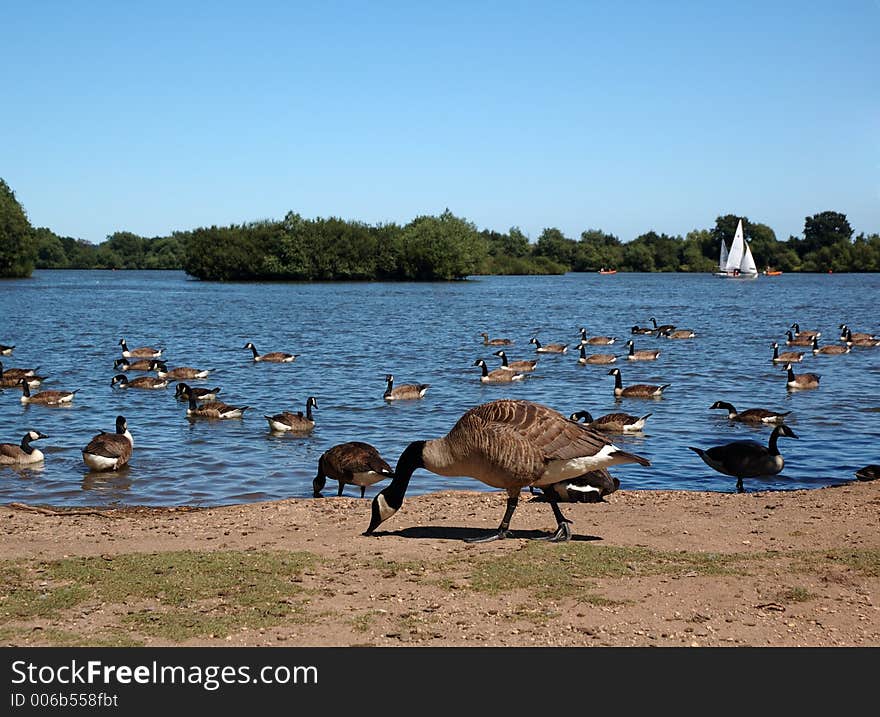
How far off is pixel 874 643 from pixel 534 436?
3.57 meters

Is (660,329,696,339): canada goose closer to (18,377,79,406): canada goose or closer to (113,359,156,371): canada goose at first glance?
(113,359,156,371): canada goose

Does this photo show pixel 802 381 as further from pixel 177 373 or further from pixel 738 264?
pixel 738 264

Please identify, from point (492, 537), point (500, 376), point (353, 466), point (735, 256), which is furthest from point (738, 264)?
point (492, 537)

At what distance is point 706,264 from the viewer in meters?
198

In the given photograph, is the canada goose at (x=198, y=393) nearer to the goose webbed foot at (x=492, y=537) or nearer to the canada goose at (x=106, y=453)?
the canada goose at (x=106, y=453)

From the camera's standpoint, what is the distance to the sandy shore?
6621 millimetres

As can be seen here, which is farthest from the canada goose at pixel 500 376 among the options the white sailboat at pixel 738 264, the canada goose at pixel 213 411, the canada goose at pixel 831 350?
the white sailboat at pixel 738 264

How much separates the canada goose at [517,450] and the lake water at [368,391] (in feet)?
17.3

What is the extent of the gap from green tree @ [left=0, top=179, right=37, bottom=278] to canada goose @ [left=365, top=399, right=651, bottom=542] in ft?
362

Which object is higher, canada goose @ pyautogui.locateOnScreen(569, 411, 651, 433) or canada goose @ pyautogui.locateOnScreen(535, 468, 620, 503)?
canada goose @ pyautogui.locateOnScreen(535, 468, 620, 503)

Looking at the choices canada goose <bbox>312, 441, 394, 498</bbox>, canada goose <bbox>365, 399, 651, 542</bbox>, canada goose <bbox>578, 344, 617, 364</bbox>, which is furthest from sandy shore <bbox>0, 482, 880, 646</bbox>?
canada goose <bbox>578, 344, 617, 364</bbox>
